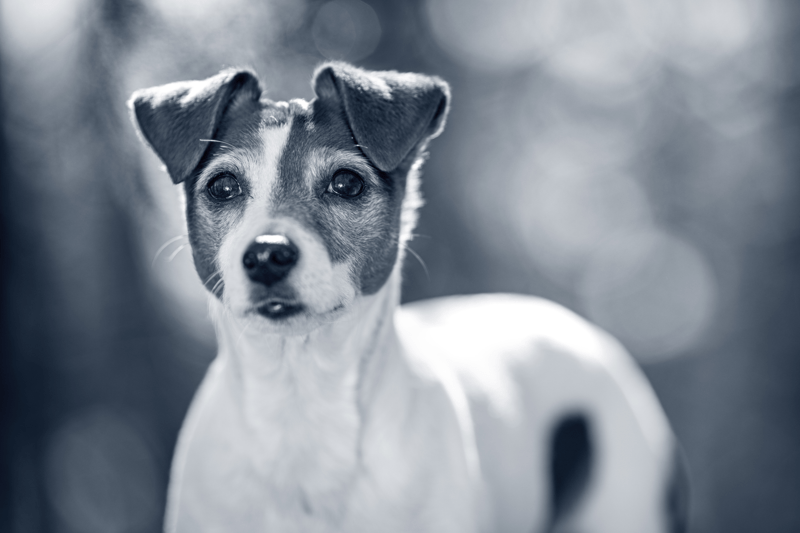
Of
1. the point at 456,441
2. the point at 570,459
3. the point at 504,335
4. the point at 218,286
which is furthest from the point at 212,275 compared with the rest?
the point at 570,459

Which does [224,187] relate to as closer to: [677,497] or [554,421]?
[554,421]

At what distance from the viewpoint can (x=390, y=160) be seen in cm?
195

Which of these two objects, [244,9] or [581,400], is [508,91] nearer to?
[244,9]

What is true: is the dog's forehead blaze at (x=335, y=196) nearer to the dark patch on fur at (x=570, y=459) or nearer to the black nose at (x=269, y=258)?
the black nose at (x=269, y=258)

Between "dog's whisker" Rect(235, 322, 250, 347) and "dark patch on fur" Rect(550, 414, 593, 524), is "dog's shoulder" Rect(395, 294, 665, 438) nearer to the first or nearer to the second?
"dark patch on fur" Rect(550, 414, 593, 524)

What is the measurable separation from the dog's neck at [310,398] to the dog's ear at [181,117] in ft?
1.84

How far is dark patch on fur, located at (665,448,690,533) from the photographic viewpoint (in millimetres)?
2570

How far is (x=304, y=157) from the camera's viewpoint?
1927 mm

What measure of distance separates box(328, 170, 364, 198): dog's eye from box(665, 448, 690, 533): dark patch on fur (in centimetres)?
202

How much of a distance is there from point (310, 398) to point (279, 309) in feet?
1.41

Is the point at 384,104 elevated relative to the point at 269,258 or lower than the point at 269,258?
elevated

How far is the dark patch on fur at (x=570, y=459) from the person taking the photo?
8.53ft

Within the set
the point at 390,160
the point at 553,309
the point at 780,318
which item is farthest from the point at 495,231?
the point at 390,160

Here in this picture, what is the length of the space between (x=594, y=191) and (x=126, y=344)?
4.24 m
